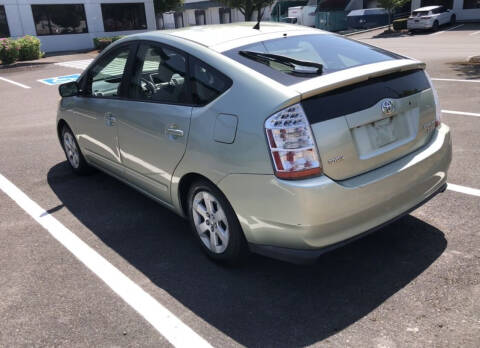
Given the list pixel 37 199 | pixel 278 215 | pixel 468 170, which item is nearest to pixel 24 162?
pixel 37 199

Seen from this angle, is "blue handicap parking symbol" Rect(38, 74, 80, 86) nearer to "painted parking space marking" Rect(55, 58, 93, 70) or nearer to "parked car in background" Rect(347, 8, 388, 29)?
"painted parking space marking" Rect(55, 58, 93, 70)

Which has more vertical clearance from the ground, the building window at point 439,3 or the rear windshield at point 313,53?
the rear windshield at point 313,53

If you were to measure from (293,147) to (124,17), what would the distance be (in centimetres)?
3302

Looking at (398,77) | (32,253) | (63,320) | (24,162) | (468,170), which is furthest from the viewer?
(24,162)

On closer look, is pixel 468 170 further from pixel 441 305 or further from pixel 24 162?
pixel 24 162

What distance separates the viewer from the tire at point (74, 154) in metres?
5.61

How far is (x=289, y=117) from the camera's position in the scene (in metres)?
2.85

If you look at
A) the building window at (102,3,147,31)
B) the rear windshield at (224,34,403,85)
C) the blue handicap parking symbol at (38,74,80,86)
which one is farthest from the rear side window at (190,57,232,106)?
the building window at (102,3,147,31)

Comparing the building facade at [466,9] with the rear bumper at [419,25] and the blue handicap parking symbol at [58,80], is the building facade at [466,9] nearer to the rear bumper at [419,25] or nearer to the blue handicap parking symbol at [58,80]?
the rear bumper at [419,25]

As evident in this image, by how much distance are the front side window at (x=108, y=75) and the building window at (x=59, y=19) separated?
89.9 feet

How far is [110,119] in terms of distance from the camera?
446cm

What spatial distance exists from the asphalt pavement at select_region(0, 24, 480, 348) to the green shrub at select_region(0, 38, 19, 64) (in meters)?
20.3

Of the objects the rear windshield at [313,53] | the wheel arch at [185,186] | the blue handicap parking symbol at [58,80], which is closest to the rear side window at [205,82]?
the rear windshield at [313,53]

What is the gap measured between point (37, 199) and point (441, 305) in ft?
14.0
